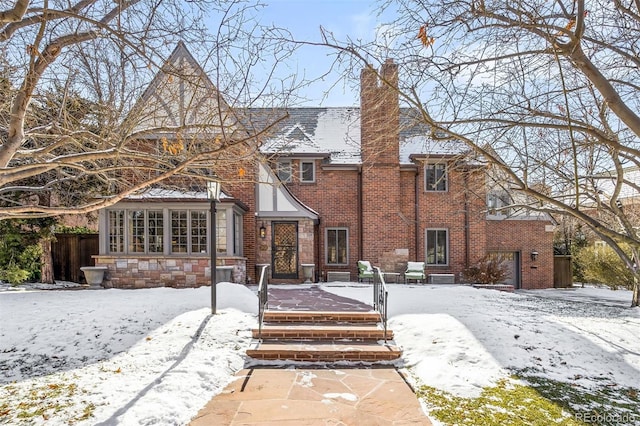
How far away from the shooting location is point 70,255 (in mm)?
15023

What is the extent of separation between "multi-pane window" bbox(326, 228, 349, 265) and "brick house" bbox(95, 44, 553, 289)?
0.04 meters

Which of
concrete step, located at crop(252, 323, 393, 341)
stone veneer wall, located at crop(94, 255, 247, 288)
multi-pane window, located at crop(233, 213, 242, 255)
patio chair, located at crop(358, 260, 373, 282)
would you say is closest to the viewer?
concrete step, located at crop(252, 323, 393, 341)

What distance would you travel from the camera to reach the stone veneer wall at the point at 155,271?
12.2 metres

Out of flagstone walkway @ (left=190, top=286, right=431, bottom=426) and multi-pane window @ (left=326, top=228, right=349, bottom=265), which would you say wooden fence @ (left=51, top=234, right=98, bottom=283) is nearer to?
multi-pane window @ (left=326, top=228, right=349, bottom=265)

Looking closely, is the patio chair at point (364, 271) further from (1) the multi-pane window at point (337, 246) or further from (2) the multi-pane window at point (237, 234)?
(2) the multi-pane window at point (237, 234)

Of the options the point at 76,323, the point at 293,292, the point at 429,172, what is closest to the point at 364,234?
the point at 429,172

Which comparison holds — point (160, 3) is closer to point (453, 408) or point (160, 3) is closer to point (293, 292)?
point (453, 408)

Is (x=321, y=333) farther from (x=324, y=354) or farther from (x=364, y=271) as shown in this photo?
(x=364, y=271)

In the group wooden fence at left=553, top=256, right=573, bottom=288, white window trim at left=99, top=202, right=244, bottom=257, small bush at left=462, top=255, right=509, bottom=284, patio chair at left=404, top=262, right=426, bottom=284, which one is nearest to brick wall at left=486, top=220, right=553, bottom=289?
wooden fence at left=553, top=256, right=573, bottom=288

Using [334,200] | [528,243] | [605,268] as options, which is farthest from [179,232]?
[605,268]

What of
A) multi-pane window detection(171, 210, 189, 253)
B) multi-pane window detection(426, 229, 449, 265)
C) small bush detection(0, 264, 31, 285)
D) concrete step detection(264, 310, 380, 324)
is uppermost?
multi-pane window detection(171, 210, 189, 253)

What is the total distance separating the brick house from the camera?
490 inches

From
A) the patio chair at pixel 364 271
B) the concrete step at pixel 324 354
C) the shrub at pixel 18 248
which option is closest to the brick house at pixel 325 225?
the patio chair at pixel 364 271

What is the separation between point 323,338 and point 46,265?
11906mm
